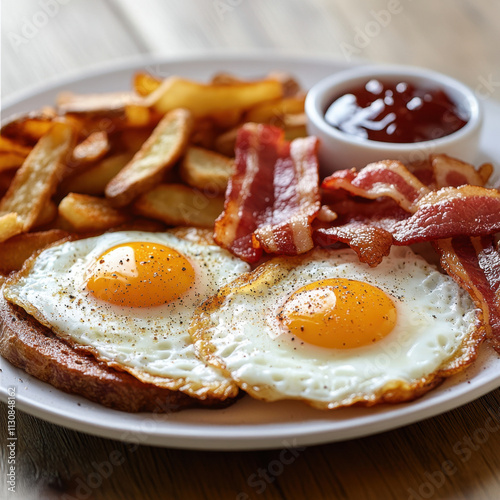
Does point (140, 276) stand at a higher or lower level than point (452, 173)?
higher

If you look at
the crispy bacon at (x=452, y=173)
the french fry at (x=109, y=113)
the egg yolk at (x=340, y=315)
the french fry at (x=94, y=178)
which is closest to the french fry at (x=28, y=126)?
the french fry at (x=109, y=113)

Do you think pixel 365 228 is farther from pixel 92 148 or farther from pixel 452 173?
pixel 92 148

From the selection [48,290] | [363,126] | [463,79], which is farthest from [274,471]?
[463,79]

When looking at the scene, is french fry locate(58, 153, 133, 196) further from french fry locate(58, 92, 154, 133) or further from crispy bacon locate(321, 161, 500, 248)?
crispy bacon locate(321, 161, 500, 248)

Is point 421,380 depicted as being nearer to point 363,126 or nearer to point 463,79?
point 363,126

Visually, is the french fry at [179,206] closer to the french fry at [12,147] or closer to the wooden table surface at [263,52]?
the french fry at [12,147]

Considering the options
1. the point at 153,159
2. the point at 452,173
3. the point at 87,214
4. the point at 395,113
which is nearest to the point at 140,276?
the point at 87,214
